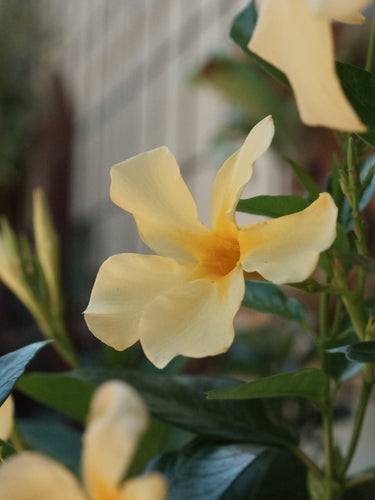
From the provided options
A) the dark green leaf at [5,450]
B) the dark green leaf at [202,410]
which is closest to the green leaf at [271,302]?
the dark green leaf at [202,410]

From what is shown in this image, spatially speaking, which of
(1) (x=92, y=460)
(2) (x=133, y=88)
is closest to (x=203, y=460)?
(1) (x=92, y=460)

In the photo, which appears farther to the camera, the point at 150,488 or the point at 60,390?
the point at 60,390

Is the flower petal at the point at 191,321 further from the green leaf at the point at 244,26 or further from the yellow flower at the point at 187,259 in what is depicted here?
the green leaf at the point at 244,26

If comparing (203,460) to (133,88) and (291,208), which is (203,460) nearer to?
(291,208)

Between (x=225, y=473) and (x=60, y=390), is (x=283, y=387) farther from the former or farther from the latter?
(x=60, y=390)

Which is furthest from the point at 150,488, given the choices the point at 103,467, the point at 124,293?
the point at 124,293

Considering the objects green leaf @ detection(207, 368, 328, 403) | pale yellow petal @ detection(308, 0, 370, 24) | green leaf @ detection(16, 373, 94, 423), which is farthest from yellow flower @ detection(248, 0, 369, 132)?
green leaf @ detection(16, 373, 94, 423)
